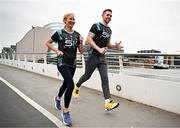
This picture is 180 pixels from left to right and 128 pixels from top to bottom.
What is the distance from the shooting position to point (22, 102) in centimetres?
631

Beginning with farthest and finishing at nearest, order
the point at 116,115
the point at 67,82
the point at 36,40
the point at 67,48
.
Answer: the point at 36,40 → the point at 116,115 → the point at 67,48 → the point at 67,82

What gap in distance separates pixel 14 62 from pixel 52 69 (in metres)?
11.6

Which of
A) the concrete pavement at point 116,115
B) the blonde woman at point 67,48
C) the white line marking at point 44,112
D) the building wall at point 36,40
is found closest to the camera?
the white line marking at point 44,112

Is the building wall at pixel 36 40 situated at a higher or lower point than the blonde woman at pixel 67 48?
higher

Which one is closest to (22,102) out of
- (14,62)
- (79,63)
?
(79,63)

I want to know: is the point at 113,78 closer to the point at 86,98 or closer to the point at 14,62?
the point at 86,98

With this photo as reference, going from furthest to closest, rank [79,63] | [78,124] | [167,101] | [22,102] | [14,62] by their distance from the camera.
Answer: [14,62], [79,63], [22,102], [167,101], [78,124]

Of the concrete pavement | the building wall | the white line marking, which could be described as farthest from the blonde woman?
the building wall

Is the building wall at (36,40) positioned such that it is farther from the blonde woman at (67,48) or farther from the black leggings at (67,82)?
the black leggings at (67,82)

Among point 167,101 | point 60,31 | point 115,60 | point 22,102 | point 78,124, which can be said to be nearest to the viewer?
point 78,124

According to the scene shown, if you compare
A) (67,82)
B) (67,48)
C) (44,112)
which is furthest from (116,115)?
(67,48)

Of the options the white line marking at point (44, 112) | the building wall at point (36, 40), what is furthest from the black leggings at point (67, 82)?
the building wall at point (36, 40)

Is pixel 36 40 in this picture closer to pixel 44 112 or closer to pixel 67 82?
pixel 44 112

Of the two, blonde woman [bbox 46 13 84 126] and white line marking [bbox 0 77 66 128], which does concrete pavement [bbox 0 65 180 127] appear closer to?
white line marking [bbox 0 77 66 128]
